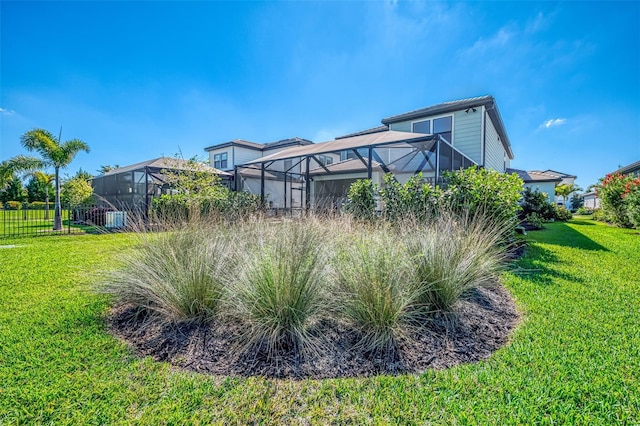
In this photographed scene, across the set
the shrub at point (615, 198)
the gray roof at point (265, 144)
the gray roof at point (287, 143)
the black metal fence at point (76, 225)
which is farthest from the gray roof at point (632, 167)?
the black metal fence at point (76, 225)

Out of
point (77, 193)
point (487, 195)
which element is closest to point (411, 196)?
point (487, 195)

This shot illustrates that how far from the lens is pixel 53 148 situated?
523 inches

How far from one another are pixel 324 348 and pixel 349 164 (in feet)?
45.2

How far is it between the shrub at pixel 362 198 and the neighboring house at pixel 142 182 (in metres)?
9.16

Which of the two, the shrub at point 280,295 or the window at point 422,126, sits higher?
the window at point 422,126

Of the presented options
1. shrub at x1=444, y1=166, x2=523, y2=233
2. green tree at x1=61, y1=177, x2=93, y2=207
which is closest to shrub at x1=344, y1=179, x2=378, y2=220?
shrub at x1=444, y1=166, x2=523, y2=233

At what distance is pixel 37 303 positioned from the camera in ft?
11.7

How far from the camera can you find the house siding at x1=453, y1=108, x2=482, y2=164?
1205 cm

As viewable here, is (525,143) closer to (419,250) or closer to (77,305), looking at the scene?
(419,250)

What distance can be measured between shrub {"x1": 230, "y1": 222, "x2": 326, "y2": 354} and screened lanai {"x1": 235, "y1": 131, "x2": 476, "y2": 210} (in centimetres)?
379

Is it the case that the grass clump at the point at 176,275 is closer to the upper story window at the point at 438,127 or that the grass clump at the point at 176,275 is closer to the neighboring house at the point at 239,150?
the upper story window at the point at 438,127

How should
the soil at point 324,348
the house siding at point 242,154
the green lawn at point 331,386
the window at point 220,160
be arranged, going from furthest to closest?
the window at point 220,160, the house siding at point 242,154, the soil at point 324,348, the green lawn at point 331,386

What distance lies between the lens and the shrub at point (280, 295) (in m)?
2.54

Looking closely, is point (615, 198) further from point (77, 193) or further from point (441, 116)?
point (77, 193)
